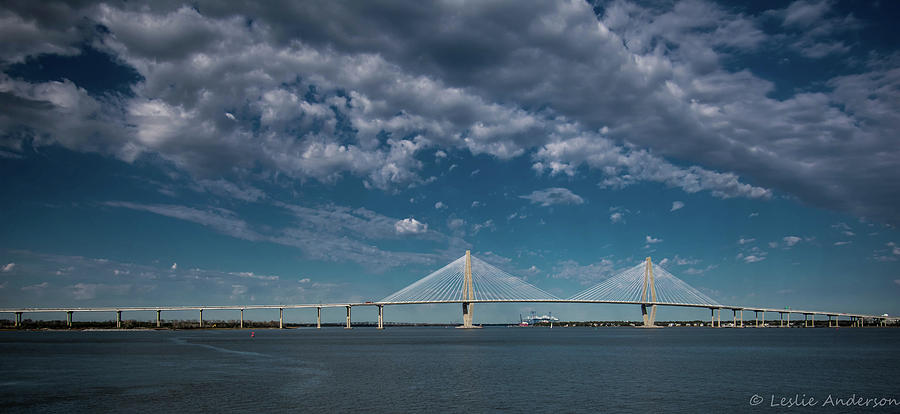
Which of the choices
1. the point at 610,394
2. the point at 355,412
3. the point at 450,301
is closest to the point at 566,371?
the point at 610,394

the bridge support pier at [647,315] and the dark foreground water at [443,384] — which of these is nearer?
the dark foreground water at [443,384]

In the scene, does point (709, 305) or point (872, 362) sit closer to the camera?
point (872, 362)

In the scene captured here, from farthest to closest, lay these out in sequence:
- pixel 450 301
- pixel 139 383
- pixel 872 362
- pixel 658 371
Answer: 1. pixel 450 301
2. pixel 872 362
3. pixel 658 371
4. pixel 139 383

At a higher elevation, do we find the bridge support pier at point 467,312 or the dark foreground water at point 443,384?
the dark foreground water at point 443,384

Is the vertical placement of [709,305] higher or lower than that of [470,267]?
lower

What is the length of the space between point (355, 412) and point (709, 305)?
499 feet

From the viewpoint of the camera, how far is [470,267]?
5822 inches

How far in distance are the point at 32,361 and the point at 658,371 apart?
50358mm

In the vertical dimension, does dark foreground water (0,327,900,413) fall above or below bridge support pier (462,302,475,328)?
above

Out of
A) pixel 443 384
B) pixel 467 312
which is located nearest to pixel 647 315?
pixel 467 312

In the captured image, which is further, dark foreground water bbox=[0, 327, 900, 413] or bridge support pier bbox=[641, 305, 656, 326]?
bridge support pier bbox=[641, 305, 656, 326]

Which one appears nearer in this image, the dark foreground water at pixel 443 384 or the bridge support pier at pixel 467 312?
the dark foreground water at pixel 443 384

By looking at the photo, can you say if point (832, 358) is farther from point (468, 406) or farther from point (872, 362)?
point (468, 406)

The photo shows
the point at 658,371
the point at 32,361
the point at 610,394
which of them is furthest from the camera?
the point at 32,361
